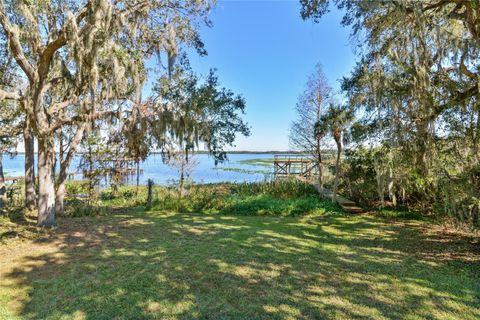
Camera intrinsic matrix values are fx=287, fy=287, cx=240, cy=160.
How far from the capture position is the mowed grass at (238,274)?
2699mm

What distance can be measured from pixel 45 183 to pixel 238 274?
418cm

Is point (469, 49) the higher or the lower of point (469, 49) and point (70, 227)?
the higher

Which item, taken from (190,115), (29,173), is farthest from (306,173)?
(29,173)

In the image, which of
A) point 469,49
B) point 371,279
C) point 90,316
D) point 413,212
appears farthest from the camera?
point 413,212

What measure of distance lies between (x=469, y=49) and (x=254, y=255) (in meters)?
4.69

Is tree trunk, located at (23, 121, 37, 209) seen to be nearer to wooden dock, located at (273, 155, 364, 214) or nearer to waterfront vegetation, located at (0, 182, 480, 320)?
waterfront vegetation, located at (0, 182, 480, 320)

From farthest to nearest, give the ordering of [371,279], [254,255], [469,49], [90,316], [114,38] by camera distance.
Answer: [114,38]
[469,49]
[254,255]
[371,279]
[90,316]

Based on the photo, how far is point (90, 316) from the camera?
2549mm

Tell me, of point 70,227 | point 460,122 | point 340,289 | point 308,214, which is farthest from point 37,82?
point 460,122

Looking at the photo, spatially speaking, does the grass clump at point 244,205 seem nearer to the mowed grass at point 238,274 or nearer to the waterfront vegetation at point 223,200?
the waterfront vegetation at point 223,200

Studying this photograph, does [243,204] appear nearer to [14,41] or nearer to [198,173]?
[14,41]

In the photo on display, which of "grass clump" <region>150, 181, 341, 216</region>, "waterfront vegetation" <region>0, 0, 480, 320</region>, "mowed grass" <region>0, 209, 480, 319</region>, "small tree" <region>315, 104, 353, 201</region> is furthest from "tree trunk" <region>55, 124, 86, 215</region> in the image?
"small tree" <region>315, 104, 353, 201</region>

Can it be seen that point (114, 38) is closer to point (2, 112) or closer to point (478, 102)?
point (2, 112)

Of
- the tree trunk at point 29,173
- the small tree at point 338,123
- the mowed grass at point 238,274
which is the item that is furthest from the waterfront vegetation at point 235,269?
the small tree at point 338,123
